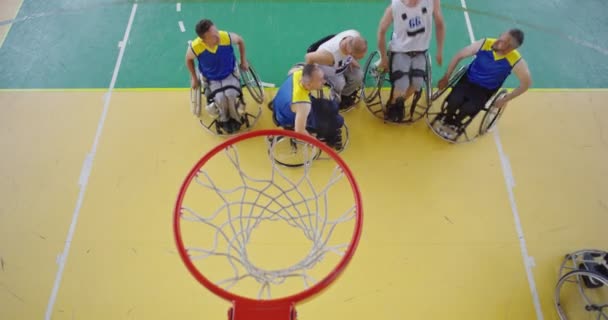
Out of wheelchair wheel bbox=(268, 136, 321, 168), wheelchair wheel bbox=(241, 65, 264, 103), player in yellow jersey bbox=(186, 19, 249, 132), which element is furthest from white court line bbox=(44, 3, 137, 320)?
wheelchair wheel bbox=(268, 136, 321, 168)

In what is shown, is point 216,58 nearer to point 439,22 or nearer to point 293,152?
point 293,152

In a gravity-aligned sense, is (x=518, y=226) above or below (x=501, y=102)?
below

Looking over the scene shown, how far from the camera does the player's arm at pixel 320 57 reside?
12.8 feet

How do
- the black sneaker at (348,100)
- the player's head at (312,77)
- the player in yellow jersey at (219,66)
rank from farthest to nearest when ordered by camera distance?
the black sneaker at (348,100) → the player in yellow jersey at (219,66) → the player's head at (312,77)

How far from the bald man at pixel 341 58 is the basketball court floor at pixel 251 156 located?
517mm

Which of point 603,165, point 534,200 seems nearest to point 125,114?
point 534,200

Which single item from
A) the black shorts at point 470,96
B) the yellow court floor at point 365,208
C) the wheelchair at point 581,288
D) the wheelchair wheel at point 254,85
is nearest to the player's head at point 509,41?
the black shorts at point 470,96

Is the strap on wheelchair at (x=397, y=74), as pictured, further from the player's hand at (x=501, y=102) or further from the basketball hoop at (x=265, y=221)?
the basketball hoop at (x=265, y=221)

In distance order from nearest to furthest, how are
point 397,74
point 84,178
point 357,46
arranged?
point 357,46
point 397,74
point 84,178

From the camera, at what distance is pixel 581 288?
3408mm

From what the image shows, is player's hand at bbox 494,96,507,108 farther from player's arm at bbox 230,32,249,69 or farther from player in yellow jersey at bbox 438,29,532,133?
player's arm at bbox 230,32,249,69

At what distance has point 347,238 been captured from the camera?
384 cm

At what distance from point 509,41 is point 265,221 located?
268cm

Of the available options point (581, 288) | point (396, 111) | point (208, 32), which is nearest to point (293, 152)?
point (396, 111)
